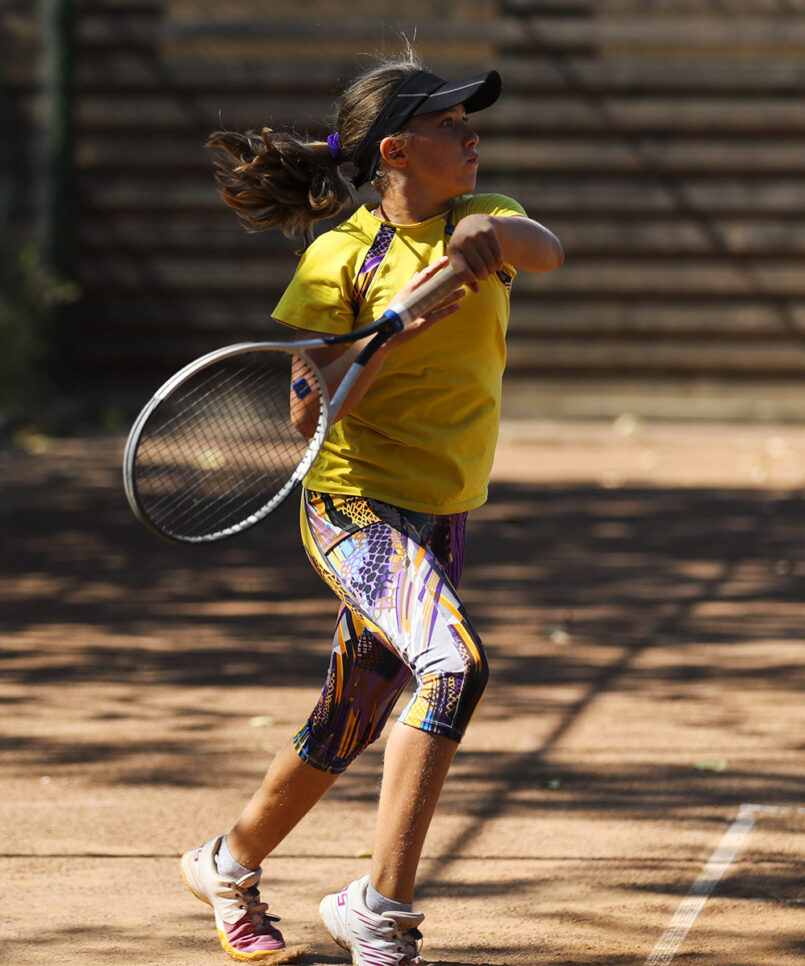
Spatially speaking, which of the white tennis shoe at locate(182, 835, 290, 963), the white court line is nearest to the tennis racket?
the white tennis shoe at locate(182, 835, 290, 963)

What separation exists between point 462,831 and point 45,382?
1050cm

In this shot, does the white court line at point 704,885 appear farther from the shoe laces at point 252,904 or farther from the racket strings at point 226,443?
the racket strings at point 226,443

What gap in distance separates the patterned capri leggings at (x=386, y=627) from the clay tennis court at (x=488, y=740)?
503 mm

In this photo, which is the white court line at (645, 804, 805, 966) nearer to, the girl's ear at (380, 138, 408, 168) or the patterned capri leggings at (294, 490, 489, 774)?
the patterned capri leggings at (294, 490, 489, 774)

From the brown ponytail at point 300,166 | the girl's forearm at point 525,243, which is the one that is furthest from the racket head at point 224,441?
the girl's forearm at point 525,243

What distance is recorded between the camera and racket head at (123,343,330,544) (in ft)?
10.3

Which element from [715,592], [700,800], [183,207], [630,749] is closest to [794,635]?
[715,592]

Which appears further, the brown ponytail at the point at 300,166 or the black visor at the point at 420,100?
the brown ponytail at the point at 300,166

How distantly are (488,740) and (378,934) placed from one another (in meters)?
2.04

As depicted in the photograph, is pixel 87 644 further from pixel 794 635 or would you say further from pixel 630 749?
pixel 794 635

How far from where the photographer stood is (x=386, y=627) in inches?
122

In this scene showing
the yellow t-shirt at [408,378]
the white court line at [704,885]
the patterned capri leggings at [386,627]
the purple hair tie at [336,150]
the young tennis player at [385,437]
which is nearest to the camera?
the patterned capri leggings at [386,627]

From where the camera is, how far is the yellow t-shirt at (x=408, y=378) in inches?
128

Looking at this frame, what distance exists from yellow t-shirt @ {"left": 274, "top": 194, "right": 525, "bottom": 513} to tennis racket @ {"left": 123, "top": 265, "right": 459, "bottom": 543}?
108 millimetres
